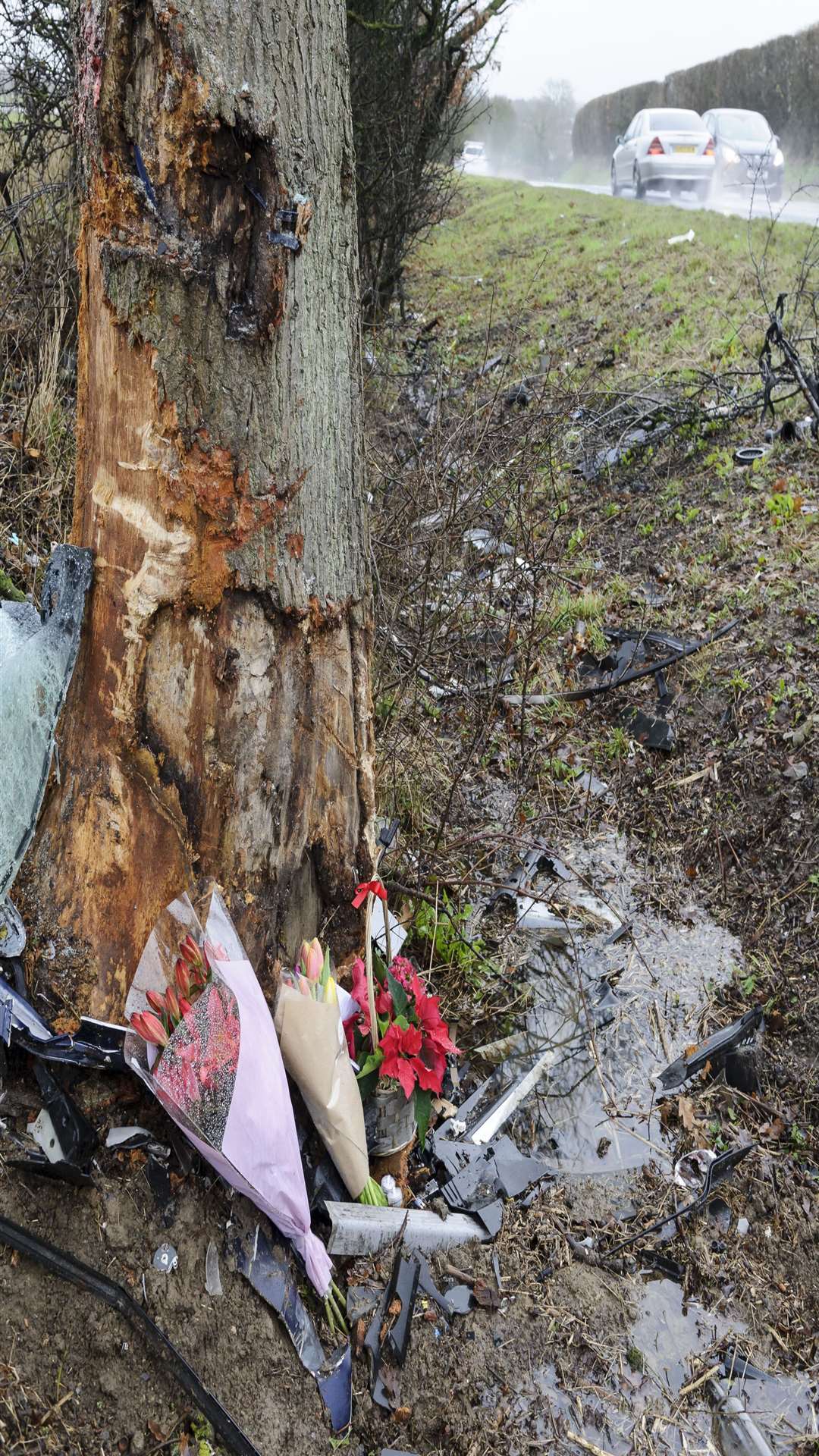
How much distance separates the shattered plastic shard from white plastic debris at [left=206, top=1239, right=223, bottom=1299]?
800mm

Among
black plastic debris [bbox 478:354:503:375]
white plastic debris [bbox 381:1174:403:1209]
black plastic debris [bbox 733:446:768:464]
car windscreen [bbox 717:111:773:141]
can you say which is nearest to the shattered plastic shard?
white plastic debris [bbox 381:1174:403:1209]

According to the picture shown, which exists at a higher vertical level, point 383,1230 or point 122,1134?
point 122,1134

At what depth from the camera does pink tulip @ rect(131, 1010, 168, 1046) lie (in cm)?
175

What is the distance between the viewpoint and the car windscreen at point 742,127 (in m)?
14.6

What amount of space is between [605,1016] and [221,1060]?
1.66 meters

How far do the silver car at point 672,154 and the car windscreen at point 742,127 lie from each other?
0.49 m

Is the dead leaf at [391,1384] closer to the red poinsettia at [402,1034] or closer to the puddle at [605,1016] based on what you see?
the red poinsettia at [402,1034]

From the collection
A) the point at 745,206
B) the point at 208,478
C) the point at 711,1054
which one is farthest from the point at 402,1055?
the point at 745,206

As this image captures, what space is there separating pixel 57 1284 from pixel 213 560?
51.8 inches

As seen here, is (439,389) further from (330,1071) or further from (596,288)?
(330,1071)

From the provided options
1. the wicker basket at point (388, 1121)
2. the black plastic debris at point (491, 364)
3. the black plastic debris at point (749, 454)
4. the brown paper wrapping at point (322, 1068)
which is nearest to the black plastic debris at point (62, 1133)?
the brown paper wrapping at point (322, 1068)

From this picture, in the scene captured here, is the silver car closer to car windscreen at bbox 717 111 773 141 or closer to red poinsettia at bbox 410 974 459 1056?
car windscreen at bbox 717 111 773 141

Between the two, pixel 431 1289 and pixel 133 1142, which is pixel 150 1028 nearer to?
pixel 133 1142

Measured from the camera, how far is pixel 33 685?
1.85 m
